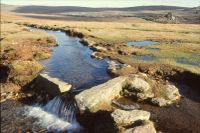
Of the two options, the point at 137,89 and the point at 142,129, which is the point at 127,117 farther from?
the point at 137,89

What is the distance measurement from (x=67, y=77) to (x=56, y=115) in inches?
349

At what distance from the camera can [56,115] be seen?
90.5 ft

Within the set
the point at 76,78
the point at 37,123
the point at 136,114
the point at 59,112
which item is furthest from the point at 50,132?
the point at 76,78

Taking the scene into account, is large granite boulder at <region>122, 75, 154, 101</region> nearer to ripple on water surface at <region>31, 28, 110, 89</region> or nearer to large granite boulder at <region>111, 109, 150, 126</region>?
ripple on water surface at <region>31, 28, 110, 89</region>

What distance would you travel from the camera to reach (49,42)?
6319 centimetres

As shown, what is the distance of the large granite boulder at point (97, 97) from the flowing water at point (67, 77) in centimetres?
111

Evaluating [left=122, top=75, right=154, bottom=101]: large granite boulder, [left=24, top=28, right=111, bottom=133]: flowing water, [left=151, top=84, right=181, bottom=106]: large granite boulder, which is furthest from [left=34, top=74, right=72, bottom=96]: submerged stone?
[left=151, top=84, right=181, bottom=106]: large granite boulder

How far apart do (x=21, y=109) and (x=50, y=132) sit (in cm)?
561

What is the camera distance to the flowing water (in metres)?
26.0

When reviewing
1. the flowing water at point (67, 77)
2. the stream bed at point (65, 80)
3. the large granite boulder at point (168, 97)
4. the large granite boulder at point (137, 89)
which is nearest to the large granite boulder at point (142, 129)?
the stream bed at point (65, 80)

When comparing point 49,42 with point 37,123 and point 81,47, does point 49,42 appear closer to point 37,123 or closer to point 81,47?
point 81,47

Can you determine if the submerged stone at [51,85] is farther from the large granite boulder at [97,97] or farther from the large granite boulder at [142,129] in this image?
the large granite boulder at [142,129]

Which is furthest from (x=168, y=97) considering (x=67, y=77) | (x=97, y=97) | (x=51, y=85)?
(x=51, y=85)

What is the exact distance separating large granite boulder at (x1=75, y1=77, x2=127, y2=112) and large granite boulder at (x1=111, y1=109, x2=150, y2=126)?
2.64m
